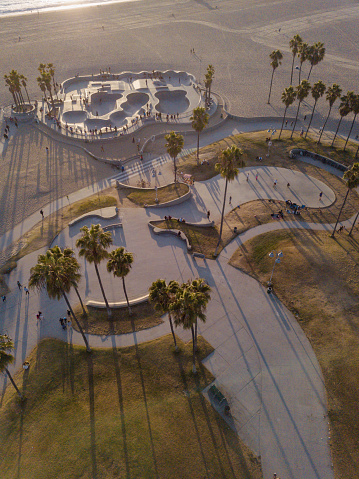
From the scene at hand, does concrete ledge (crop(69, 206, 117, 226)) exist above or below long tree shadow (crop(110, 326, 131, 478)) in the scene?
above

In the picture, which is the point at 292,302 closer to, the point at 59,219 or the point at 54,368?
the point at 54,368

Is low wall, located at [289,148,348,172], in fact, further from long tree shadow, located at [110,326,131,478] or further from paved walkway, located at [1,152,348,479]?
long tree shadow, located at [110,326,131,478]

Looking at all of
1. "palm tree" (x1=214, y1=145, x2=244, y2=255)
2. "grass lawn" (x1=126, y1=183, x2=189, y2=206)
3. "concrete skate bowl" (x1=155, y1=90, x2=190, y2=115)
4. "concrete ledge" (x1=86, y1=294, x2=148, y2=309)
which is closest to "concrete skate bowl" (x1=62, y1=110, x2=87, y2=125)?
"concrete skate bowl" (x1=155, y1=90, x2=190, y2=115)

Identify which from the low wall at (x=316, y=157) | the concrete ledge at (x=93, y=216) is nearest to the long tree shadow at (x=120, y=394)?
the concrete ledge at (x=93, y=216)

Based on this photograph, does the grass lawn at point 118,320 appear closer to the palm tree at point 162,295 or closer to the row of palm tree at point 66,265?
the row of palm tree at point 66,265

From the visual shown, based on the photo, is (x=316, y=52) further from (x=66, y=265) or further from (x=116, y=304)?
(x=66, y=265)

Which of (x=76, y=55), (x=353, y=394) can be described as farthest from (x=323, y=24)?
(x=353, y=394)
